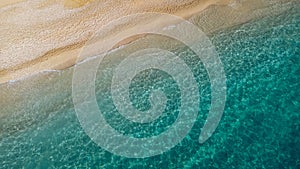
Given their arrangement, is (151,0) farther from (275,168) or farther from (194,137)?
(275,168)

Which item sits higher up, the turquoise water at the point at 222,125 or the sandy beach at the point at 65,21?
→ the sandy beach at the point at 65,21

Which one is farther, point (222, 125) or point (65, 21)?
point (65, 21)

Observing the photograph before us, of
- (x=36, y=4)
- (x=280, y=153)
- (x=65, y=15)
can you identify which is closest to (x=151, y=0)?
(x=65, y=15)

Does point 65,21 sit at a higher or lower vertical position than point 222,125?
higher

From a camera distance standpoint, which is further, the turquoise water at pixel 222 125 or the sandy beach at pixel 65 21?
the sandy beach at pixel 65 21
